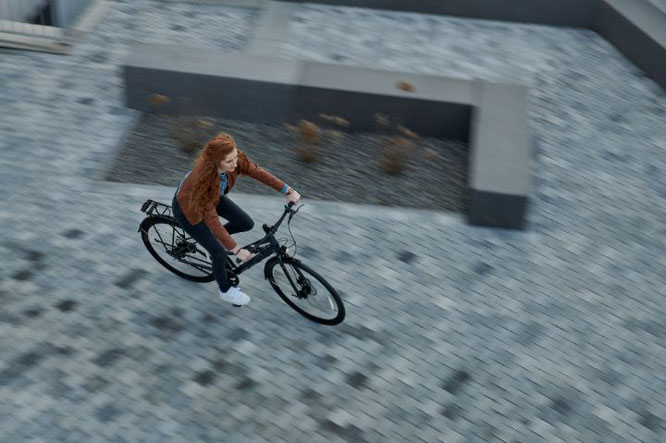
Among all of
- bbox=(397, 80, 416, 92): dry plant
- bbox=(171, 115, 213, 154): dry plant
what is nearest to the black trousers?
bbox=(171, 115, 213, 154): dry plant

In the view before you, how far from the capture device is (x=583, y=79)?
11742mm

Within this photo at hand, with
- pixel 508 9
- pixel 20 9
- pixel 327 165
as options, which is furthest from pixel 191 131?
pixel 508 9

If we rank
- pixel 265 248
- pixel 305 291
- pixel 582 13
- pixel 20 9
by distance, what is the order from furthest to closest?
1. pixel 582 13
2. pixel 20 9
3. pixel 305 291
4. pixel 265 248

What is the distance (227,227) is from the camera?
7.59 m

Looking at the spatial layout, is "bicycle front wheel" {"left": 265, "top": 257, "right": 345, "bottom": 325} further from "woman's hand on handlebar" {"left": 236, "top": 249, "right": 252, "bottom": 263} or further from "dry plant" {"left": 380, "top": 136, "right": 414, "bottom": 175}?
"dry plant" {"left": 380, "top": 136, "right": 414, "bottom": 175}

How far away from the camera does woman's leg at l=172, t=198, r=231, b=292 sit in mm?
7082

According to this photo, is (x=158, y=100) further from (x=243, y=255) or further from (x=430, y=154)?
(x=243, y=255)

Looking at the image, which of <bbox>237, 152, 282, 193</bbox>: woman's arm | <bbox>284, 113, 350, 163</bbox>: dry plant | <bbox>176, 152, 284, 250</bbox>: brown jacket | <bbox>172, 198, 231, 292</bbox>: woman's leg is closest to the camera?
<bbox>176, 152, 284, 250</bbox>: brown jacket

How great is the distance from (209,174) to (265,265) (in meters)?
1.22

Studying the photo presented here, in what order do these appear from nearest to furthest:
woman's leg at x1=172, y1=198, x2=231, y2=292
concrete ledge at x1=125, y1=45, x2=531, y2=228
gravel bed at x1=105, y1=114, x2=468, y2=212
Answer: woman's leg at x1=172, y1=198, x2=231, y2=292, gravel bed at x1=105, y1=114, x2=468, y2=212, concrete ledge at x1=125, y1=45, x2=531, y2=228

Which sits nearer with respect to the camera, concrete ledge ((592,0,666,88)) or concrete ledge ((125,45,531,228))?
concrete ledge ((125,45,531,228))

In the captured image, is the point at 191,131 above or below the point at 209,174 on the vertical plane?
below

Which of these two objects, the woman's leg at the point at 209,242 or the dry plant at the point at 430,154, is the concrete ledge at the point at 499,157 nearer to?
the dry plant at the point at 430,154

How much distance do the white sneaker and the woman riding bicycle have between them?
0.16 m
